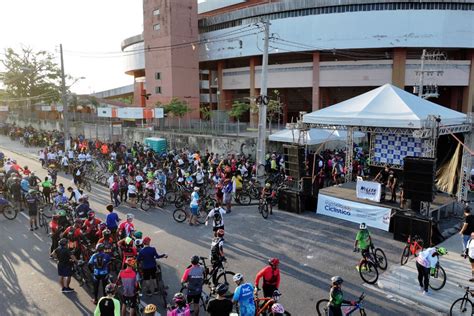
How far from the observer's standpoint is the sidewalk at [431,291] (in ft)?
29.2

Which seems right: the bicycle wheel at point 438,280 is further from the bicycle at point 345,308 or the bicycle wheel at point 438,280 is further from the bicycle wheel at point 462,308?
the bicycle at point 345,308

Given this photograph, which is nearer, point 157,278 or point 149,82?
point 157,278

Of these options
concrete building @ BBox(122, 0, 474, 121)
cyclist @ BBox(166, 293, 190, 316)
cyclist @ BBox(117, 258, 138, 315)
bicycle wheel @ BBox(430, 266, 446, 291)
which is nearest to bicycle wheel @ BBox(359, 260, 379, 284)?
bicycle wheel @ BBox(430, 266, 446, 291)

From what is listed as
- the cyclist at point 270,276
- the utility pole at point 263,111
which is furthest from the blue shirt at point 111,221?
the utility pole at point 263,111

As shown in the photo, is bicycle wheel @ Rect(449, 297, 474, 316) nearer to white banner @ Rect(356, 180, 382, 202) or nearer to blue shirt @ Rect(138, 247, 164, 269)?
white banner @ Rect(356, 180, 382, 202)

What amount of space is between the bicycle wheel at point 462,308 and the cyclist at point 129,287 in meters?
6.79

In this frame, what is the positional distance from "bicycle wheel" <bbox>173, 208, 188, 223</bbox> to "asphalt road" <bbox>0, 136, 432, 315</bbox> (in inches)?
12.3

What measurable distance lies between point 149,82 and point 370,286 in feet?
160

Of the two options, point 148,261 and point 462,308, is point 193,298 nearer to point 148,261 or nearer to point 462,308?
point 148,261

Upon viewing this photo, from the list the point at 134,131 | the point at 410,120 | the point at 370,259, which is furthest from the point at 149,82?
the point at 370,259

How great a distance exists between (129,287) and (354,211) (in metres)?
9.71

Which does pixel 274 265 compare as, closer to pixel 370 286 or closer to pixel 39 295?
pixel 370 286

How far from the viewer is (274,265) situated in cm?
799

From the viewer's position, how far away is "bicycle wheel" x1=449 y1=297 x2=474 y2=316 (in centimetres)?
809
